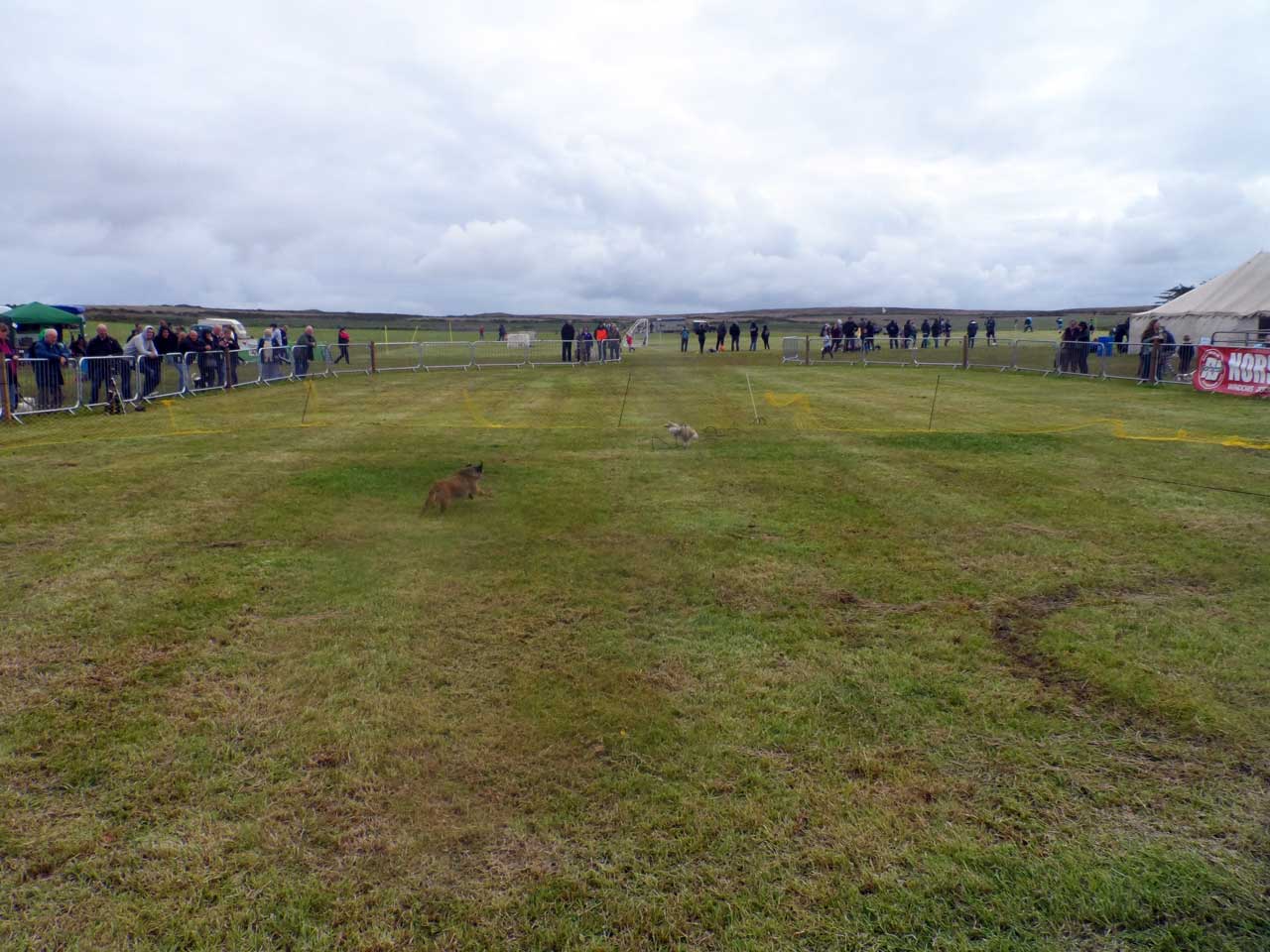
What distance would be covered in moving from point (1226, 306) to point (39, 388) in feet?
147

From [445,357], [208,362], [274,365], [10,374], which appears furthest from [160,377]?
[445,357]

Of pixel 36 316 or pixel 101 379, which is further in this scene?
pixel 36 316

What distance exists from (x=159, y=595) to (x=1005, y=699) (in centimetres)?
649

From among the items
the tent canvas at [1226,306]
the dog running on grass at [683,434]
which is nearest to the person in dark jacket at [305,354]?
the dog running on grass at [683,434]

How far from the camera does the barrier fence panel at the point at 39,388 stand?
17297 millimetres

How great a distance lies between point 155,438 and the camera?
1450 cm

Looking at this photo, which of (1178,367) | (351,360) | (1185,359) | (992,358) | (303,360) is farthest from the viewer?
(992,358)

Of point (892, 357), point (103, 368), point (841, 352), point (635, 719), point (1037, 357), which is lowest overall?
point (635, 719)

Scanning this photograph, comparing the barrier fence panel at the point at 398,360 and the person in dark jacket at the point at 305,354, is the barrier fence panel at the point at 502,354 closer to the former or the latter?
the barrier fence panel at the point at 398,360

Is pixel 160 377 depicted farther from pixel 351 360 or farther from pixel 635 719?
pixel 635 719

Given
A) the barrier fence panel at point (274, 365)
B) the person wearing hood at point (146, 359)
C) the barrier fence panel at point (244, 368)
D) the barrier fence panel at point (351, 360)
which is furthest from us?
the barrier fence panel at point (351, 360)

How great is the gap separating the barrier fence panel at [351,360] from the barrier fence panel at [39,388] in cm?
1600

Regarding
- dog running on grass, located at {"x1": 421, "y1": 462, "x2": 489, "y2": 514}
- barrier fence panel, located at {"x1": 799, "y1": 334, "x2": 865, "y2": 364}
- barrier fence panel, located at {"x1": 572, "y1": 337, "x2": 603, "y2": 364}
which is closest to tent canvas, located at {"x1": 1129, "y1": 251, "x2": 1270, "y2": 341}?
barrier fence panel, located at {"x1": 799, "y1": 334, "x2": 865, "y2": 364}

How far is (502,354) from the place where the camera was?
39.4 metres
